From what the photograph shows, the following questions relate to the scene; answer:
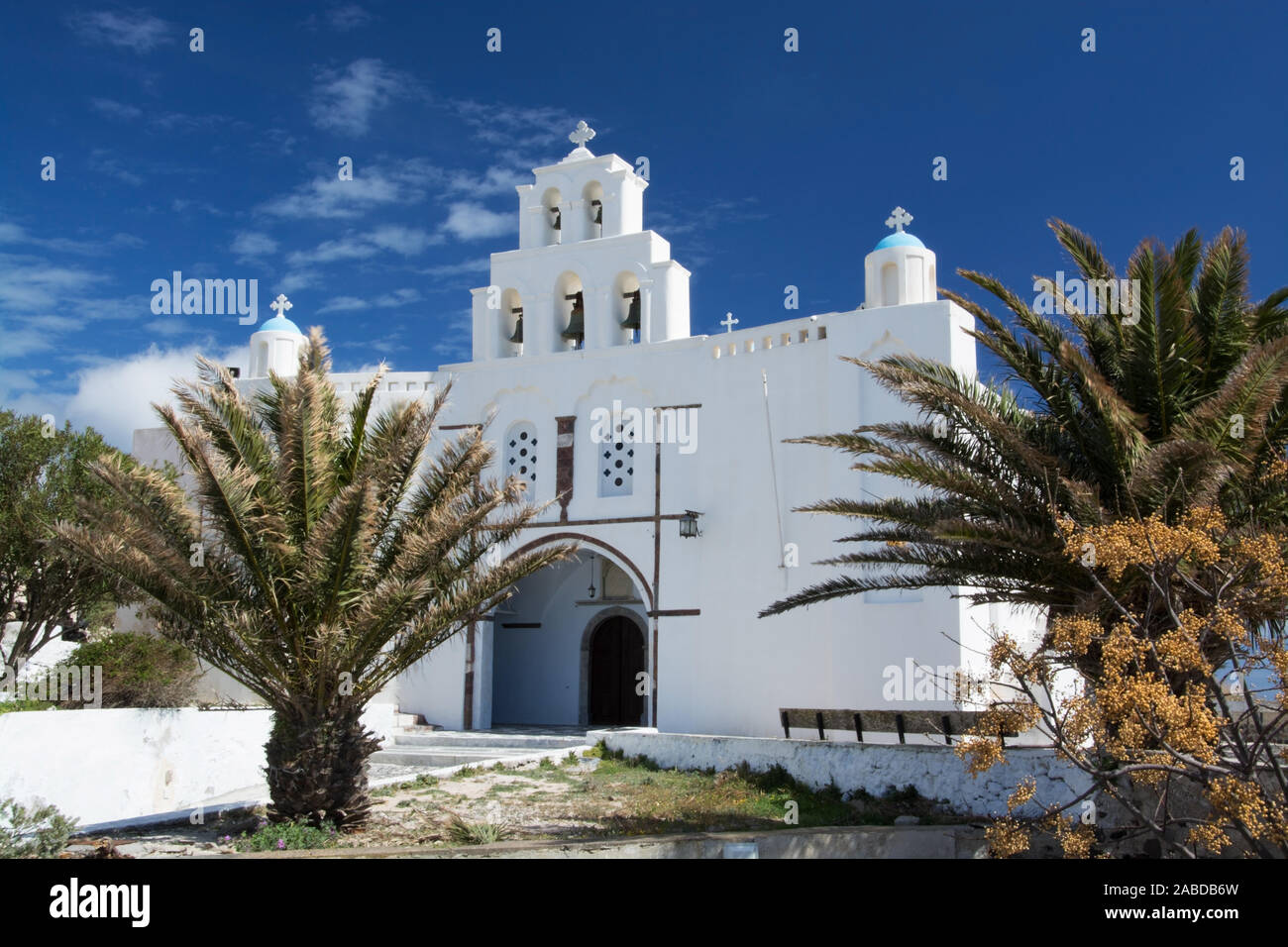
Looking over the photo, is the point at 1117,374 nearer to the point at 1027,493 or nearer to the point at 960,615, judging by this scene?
the point at 1027,493

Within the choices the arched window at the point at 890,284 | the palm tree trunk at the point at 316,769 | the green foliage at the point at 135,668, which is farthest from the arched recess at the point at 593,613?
the palm tree trunk at the point at 316,769

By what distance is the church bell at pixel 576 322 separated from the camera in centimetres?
1950

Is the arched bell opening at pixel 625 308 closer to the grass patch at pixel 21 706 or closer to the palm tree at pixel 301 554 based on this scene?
the palm tree at pixel 301 554

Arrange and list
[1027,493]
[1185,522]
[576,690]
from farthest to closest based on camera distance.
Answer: [576,690] → [1027,493] → [1185,522]

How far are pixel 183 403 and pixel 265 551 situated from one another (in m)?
1.47

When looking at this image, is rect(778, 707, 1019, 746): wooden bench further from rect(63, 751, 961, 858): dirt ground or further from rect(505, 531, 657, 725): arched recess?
rect(505, 531, 657, 725): arched recess

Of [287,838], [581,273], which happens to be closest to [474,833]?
[287,838]

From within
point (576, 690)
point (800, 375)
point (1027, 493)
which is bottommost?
point (576, 690)

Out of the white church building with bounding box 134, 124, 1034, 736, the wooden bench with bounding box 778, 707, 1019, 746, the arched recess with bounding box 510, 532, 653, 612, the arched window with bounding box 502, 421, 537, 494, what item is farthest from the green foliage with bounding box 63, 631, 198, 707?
the wooden bench with bounding box 778, 707, 1019, 746

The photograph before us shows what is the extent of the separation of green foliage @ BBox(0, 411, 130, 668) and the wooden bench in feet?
30.4

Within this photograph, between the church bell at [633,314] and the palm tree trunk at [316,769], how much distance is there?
10505 millimetres

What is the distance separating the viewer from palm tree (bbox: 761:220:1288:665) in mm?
7902
